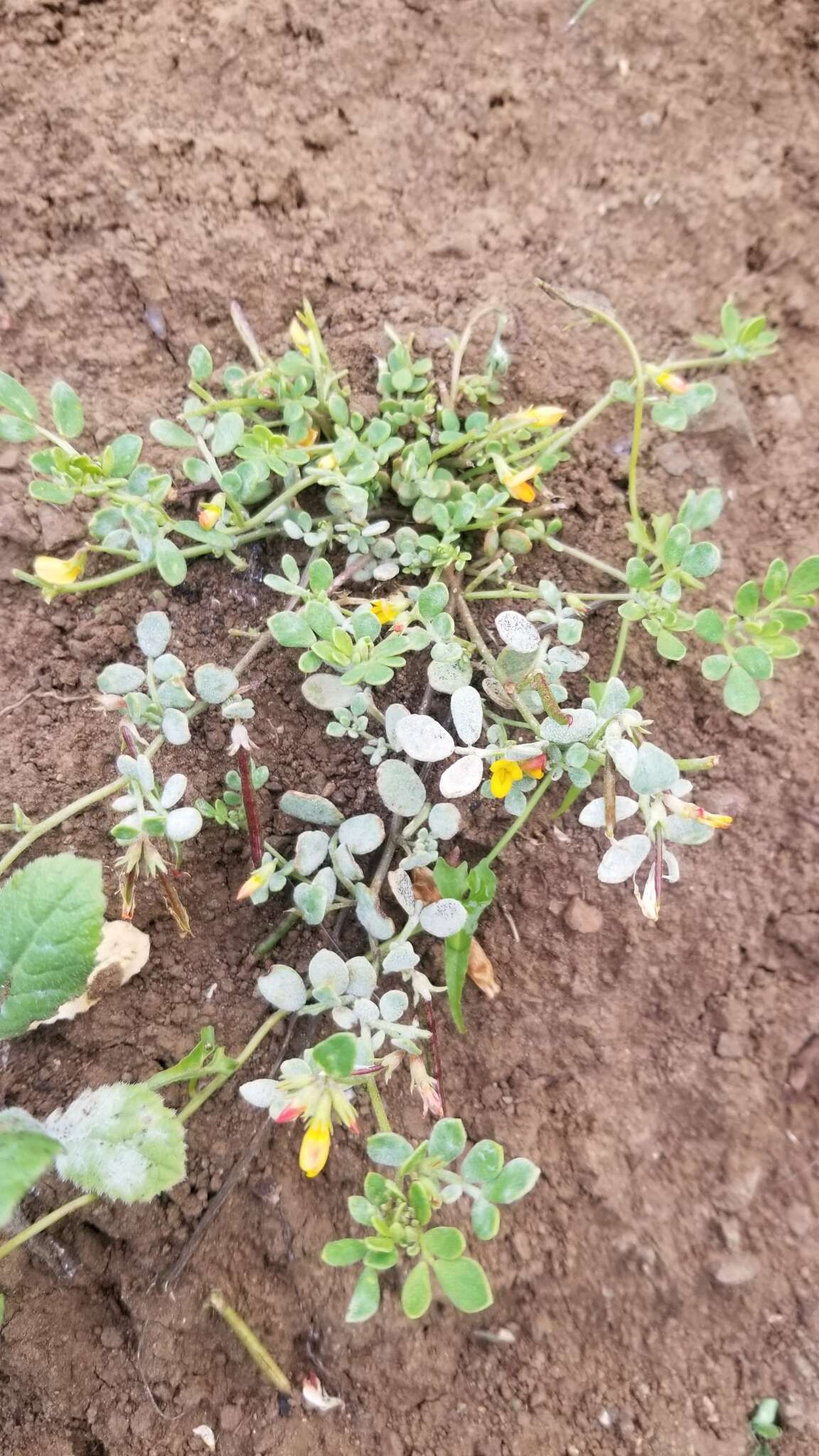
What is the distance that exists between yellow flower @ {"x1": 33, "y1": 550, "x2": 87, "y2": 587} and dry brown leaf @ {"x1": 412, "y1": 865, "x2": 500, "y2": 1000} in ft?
2.30

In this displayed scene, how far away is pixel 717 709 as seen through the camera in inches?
65.0

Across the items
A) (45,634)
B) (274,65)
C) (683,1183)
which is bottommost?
(683,1183)

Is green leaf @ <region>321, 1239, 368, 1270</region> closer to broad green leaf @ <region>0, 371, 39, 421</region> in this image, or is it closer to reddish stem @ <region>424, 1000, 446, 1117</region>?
reddish stem @ <region>424, 1000, 446, 1117</region>

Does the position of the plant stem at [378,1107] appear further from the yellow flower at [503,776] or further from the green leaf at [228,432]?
the green leaf at [228,432]

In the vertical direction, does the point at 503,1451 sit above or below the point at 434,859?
below

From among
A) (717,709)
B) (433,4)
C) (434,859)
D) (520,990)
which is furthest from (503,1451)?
(433,4)

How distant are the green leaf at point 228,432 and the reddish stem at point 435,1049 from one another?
93 centimetres

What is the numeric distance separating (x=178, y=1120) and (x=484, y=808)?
675 mm

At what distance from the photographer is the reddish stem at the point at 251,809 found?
138 centimetres

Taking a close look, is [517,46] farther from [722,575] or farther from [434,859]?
[434,859]

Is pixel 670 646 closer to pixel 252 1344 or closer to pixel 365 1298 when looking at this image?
pixel 365 1298

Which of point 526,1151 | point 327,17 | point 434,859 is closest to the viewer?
point 434,859

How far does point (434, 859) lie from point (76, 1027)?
2.07 ft

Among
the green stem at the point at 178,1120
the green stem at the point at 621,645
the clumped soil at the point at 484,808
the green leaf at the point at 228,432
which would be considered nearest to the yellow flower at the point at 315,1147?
the green stem at the point at 178,1120
